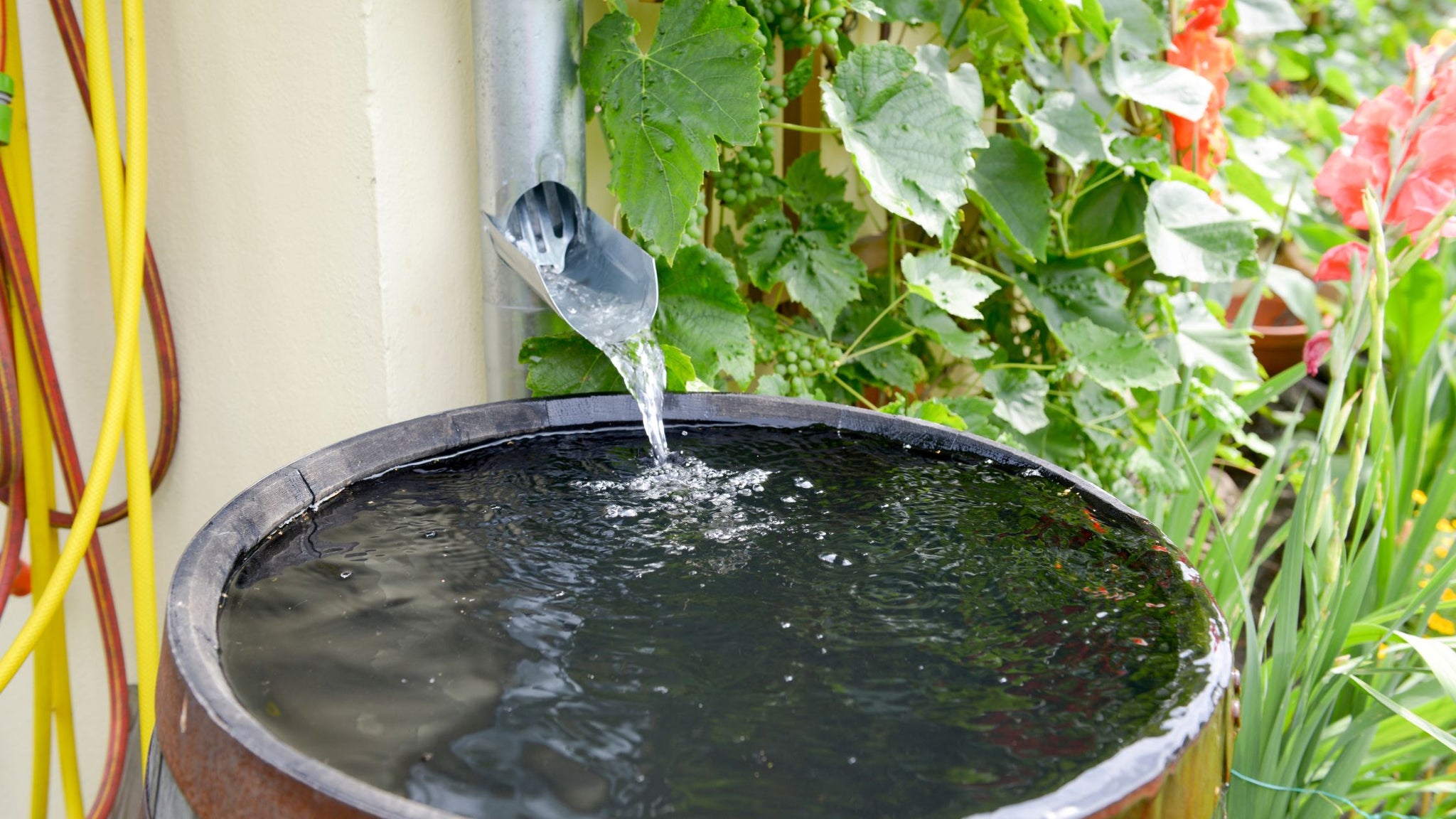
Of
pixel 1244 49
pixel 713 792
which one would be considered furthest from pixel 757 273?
pixel 1244 49

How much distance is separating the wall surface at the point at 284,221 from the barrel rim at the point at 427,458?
0.92 feet

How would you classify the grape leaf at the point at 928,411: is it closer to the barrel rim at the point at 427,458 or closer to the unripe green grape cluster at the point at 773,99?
the barrel rim at the point at 427,458

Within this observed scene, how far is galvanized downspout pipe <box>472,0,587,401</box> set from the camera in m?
1.18

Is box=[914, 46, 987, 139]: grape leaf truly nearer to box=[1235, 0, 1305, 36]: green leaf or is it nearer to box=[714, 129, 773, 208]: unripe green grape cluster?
box=[714, 129, 773, 208]: unripe green grape cluster

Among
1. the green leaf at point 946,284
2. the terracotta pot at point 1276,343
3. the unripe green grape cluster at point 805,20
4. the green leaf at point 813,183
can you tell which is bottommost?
the terracotta pot at point 1276,343

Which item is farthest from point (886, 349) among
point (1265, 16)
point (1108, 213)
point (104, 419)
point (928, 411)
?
point (104, 419)

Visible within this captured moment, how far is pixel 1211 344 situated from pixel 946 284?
0.63 metres

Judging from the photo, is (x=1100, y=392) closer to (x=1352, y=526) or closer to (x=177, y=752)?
(x=1352, y=526)

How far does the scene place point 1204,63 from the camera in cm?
186

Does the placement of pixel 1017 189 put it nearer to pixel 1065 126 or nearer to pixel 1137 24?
pixel 1065 126

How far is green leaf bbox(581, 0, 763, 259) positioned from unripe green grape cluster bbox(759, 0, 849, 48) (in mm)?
243

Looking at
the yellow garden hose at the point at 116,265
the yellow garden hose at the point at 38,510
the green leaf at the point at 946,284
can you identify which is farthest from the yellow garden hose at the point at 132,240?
the green leaf at the point at 946,284

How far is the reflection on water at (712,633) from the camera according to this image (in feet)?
1.88

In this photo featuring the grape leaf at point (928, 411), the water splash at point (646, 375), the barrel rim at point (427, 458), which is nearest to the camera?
the barrel rim at point (427, 458)
